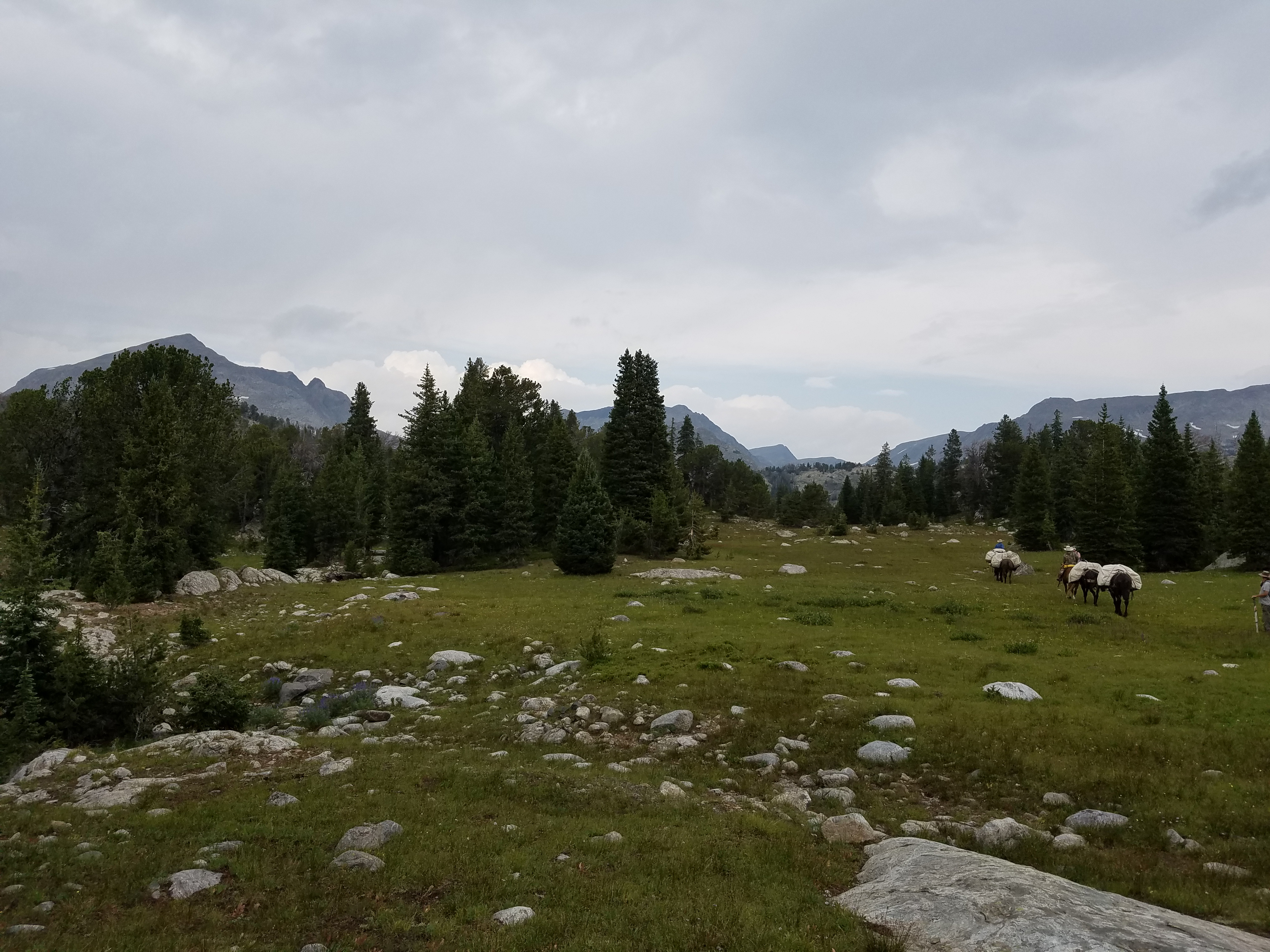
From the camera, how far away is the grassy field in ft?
26.1

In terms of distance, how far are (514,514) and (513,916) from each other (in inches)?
2047

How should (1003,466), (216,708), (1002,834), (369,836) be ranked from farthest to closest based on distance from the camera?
(1003,466) < (216,708) < (1002,834) < (369,836)

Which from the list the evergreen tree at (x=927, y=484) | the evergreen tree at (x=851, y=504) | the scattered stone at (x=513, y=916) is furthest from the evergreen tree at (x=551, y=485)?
the evergreen tree at (x=851, y=504)

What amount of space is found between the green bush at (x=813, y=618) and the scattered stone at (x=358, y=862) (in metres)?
21.6

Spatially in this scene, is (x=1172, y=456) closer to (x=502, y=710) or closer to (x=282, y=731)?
(x=502, y=710)

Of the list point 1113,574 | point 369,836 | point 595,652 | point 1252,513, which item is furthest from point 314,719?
point 1252,513

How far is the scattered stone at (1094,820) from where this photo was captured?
36.0 feet

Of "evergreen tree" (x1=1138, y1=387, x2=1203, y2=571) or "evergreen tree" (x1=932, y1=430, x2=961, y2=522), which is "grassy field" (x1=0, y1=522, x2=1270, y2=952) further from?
"evergreen tree" (x1=932, y1=430, x2=961, y2=522)

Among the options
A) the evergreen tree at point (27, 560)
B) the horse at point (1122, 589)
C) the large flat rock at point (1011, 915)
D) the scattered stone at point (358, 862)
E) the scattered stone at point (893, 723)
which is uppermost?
the evergreen tree at point (27, 560)

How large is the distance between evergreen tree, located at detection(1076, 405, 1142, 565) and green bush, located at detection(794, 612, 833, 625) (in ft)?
142

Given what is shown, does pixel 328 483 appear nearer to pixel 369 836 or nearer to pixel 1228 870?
pixel 369 836

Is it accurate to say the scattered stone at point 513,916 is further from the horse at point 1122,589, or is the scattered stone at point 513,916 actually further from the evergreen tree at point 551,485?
the evergreen tree at point 551,485

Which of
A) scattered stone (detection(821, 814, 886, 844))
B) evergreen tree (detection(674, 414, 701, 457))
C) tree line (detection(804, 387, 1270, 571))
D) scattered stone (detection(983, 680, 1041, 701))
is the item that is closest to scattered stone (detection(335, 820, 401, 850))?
scattered stone (detection(821, 814, 886, 844))

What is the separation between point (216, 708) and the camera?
1703 cm
